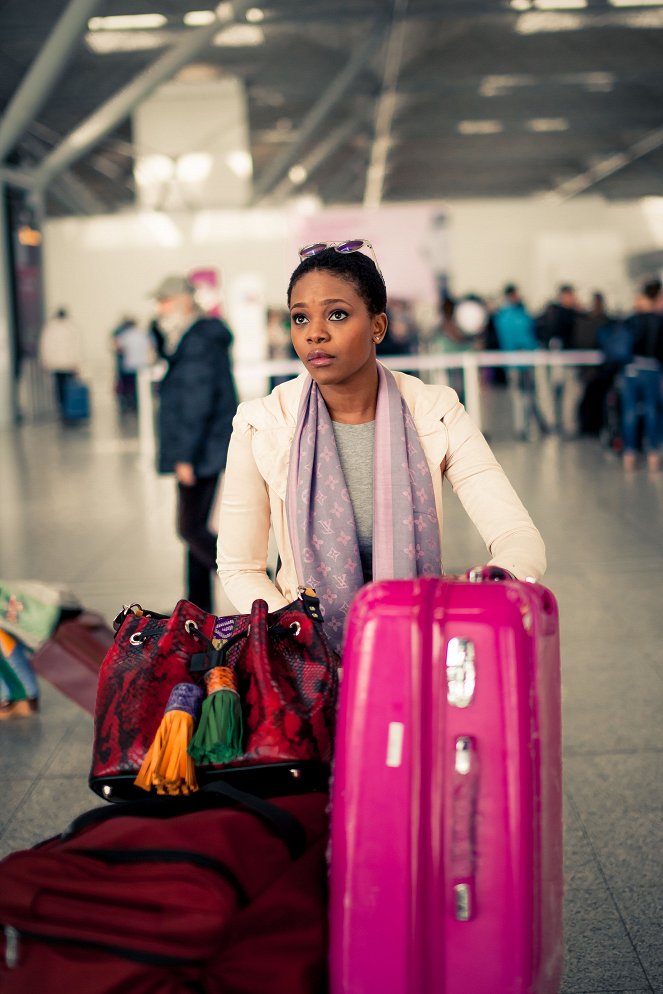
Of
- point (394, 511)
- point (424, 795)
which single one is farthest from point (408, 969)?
point (394, 511)

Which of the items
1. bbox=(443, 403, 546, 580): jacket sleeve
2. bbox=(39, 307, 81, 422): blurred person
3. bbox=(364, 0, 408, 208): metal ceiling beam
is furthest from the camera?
bbox=(364, 0, 408, 208): metal ceiling beam

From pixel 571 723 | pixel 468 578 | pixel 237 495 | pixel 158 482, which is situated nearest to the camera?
pixel 468 578

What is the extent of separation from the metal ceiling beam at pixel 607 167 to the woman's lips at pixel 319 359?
104ft

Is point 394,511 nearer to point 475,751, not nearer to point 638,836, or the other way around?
point 475,751

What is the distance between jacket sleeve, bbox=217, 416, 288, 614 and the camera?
228 cm

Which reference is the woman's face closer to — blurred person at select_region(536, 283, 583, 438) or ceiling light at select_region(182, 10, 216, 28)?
blurred person at select_region(536, 283, 583, 438)

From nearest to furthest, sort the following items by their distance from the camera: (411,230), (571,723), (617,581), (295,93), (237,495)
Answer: (237,495) → (571,723) → (617,581) → (411,230) → (295,93)

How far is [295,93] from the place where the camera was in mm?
23312

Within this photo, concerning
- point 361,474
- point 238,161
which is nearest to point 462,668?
point 361,474

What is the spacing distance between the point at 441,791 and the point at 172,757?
417mm

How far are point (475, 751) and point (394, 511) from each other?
0.68 metres

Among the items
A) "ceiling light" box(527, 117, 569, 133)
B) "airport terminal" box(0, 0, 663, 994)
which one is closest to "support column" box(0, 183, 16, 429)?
"airport terminal" box(0, 0, 663, 994)

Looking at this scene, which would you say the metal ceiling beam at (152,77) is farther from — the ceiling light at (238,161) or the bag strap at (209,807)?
the bag strap at (209,807)

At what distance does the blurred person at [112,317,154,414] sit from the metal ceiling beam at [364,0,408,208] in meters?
7.09
